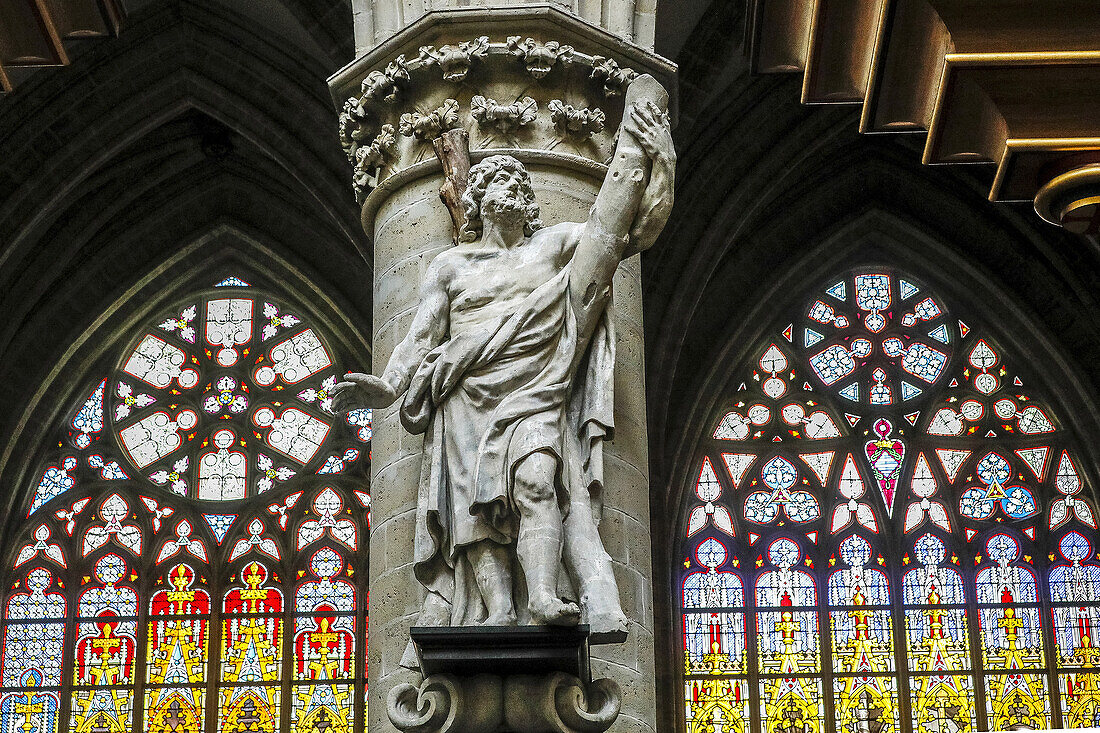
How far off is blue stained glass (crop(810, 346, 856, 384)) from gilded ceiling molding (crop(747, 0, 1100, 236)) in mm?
8661

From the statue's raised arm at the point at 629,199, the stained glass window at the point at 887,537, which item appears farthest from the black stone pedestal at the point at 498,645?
the stained glass window at the point at 887,537

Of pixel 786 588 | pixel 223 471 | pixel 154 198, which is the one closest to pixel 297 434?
pixel 223 471

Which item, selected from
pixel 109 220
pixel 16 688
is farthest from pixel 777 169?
pixel 16 688

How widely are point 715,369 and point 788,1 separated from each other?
821cm

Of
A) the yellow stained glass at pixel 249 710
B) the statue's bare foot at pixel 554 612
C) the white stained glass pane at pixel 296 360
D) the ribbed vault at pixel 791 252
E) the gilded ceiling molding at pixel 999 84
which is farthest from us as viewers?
the white stained glass pane at pixel 296 360

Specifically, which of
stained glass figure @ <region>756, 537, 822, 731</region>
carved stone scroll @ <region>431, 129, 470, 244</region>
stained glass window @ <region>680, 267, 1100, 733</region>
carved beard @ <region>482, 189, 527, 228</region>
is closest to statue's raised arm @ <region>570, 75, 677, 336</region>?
carved beard @ <region>482, 189, 527, 228</region>

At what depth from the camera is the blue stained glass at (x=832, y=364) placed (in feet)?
55.4

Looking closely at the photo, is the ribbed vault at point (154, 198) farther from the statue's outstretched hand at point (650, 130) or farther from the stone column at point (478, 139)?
the statue's outstretched hand at point (650, 130)

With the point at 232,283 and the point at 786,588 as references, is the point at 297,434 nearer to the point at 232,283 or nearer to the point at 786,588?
the point at 232,283

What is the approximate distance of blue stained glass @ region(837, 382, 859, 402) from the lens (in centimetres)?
1680

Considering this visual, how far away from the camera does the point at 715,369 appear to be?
16.6 meters

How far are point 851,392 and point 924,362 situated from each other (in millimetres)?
698

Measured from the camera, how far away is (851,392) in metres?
16.8

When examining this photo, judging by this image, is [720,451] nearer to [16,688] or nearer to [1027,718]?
[1027,718]
